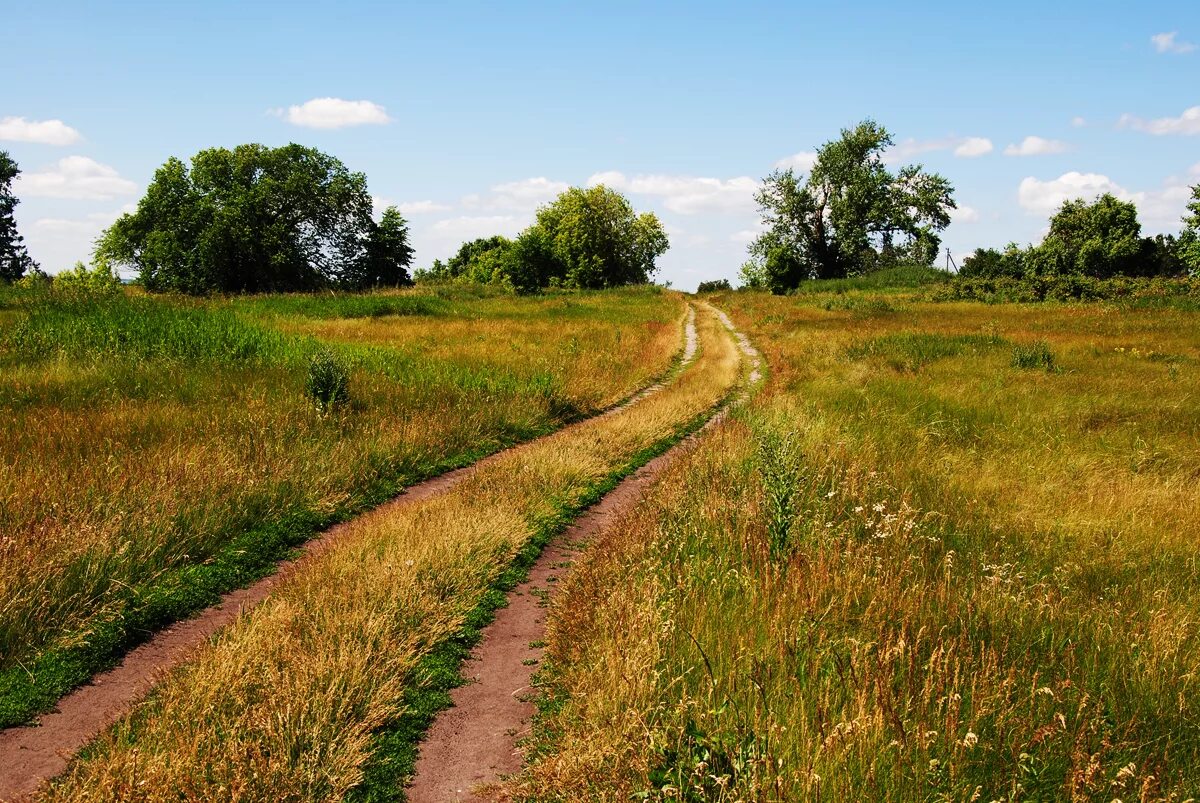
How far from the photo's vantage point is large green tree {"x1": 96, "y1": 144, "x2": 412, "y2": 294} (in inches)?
2105

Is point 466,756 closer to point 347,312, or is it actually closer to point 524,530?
point 524,530

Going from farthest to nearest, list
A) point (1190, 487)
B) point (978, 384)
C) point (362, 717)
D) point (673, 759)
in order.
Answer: point (978, 384) < point (1190, 487) < point (362, 717) < point (673, 759)

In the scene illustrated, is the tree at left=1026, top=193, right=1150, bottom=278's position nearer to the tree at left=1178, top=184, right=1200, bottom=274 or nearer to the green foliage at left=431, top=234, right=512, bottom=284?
the tree at left=1178, top=184, right=1200, bottom=274

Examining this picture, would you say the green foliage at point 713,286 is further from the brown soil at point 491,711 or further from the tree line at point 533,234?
the brown soil at point 491,711

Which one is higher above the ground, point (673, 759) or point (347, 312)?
point (347, 312)

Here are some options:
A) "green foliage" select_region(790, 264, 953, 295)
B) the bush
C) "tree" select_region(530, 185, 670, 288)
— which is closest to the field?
the bush

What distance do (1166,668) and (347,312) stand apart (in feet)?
109

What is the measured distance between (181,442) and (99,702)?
502cm

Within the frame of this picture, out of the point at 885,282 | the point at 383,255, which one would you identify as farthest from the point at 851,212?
the point at 383,255

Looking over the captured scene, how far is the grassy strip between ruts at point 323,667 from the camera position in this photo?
337cm

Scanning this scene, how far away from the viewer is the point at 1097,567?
19.2 feet

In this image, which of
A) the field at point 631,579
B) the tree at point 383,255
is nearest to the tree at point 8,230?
the tree at point 383,255

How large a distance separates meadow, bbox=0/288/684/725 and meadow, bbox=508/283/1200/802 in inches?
138

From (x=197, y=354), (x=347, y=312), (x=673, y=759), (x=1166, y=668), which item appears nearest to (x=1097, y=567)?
(x=1166, y=668)
